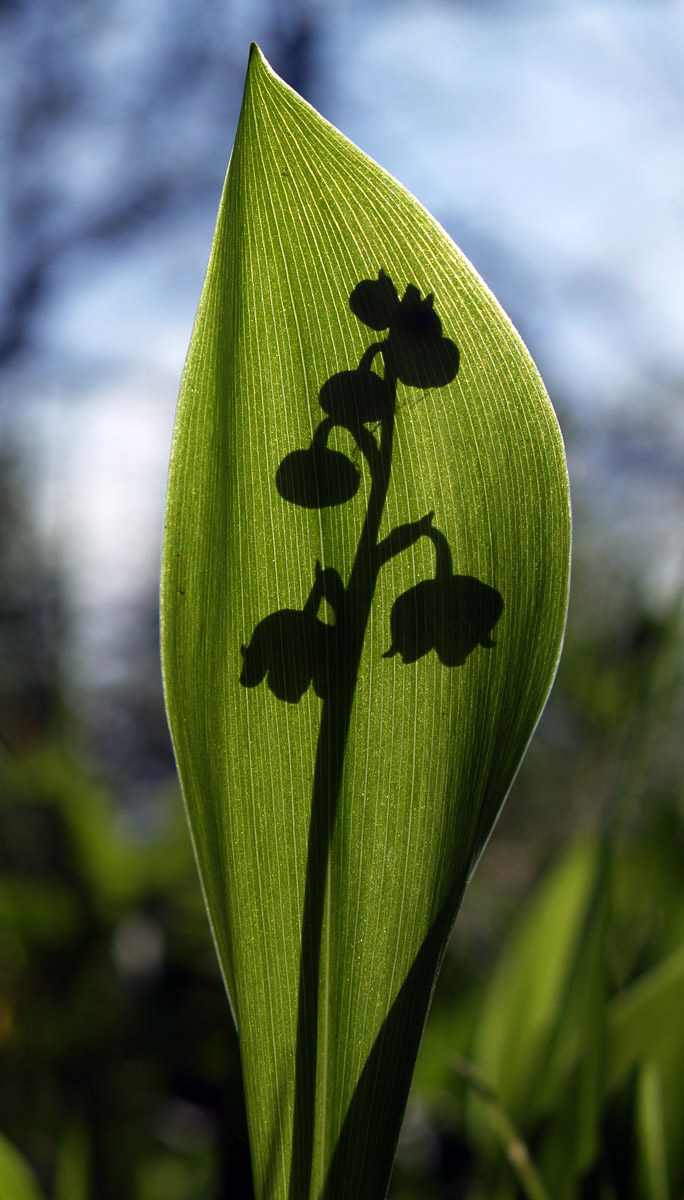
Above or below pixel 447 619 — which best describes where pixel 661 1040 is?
below

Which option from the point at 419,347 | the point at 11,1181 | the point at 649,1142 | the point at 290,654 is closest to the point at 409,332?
the point at 419,347

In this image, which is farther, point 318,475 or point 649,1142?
point 649,1142

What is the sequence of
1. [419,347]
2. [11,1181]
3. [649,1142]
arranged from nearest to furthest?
[419,347] < [11,1181] < [649,1142]

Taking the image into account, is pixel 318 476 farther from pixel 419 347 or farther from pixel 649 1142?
pixel 649 1142

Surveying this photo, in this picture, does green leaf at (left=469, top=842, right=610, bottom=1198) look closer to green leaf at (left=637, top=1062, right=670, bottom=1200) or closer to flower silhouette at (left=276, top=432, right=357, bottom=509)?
green leaf at (left=637, top=1062, right=670, bottom=1200)

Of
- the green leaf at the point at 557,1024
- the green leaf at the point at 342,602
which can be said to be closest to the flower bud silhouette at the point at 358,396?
the green leaf at the point at 342,602

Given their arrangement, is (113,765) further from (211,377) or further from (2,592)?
(211,377)

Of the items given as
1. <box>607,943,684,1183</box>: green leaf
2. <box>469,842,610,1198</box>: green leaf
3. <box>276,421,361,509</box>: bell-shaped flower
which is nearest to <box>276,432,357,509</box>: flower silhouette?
<box>276,421,361,509</box>: bell-shaped flower

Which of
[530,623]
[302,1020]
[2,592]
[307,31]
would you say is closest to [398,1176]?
[302,1020]
